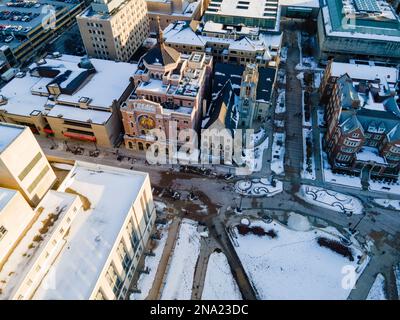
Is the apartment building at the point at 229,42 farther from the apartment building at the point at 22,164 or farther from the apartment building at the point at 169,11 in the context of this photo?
the apartment building at the point at 22,164

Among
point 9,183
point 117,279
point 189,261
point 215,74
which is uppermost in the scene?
point 9,183

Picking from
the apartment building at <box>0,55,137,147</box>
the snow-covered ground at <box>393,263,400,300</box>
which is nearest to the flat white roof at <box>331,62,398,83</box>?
the snow-covered ground at <box>393,263,400,300</box>

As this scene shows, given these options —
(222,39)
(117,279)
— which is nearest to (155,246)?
(117,279)

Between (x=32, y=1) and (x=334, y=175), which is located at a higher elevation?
(x=32, y=1)

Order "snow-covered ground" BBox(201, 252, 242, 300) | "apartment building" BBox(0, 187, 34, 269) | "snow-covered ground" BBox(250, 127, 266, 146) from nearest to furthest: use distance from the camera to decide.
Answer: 1. "apartment building" BBox(0, 187, 34, 269)
2. "snow-covered ground" BBox(201, 252, 242, 300)
3. "snow-covered ground" BBox(250, 127, 266, 146)

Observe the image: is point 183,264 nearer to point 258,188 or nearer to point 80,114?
point 258,188

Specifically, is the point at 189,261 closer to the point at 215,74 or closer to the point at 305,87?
the point at 215,74

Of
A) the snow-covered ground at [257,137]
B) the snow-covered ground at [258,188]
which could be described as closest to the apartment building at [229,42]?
the snow-covered ground at [257,137]

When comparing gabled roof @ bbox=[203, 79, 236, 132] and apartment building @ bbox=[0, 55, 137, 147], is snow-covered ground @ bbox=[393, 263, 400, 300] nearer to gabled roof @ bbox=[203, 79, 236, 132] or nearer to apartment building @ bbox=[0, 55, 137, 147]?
gabled roof @ bbox=[203, 79, 236, 132]
